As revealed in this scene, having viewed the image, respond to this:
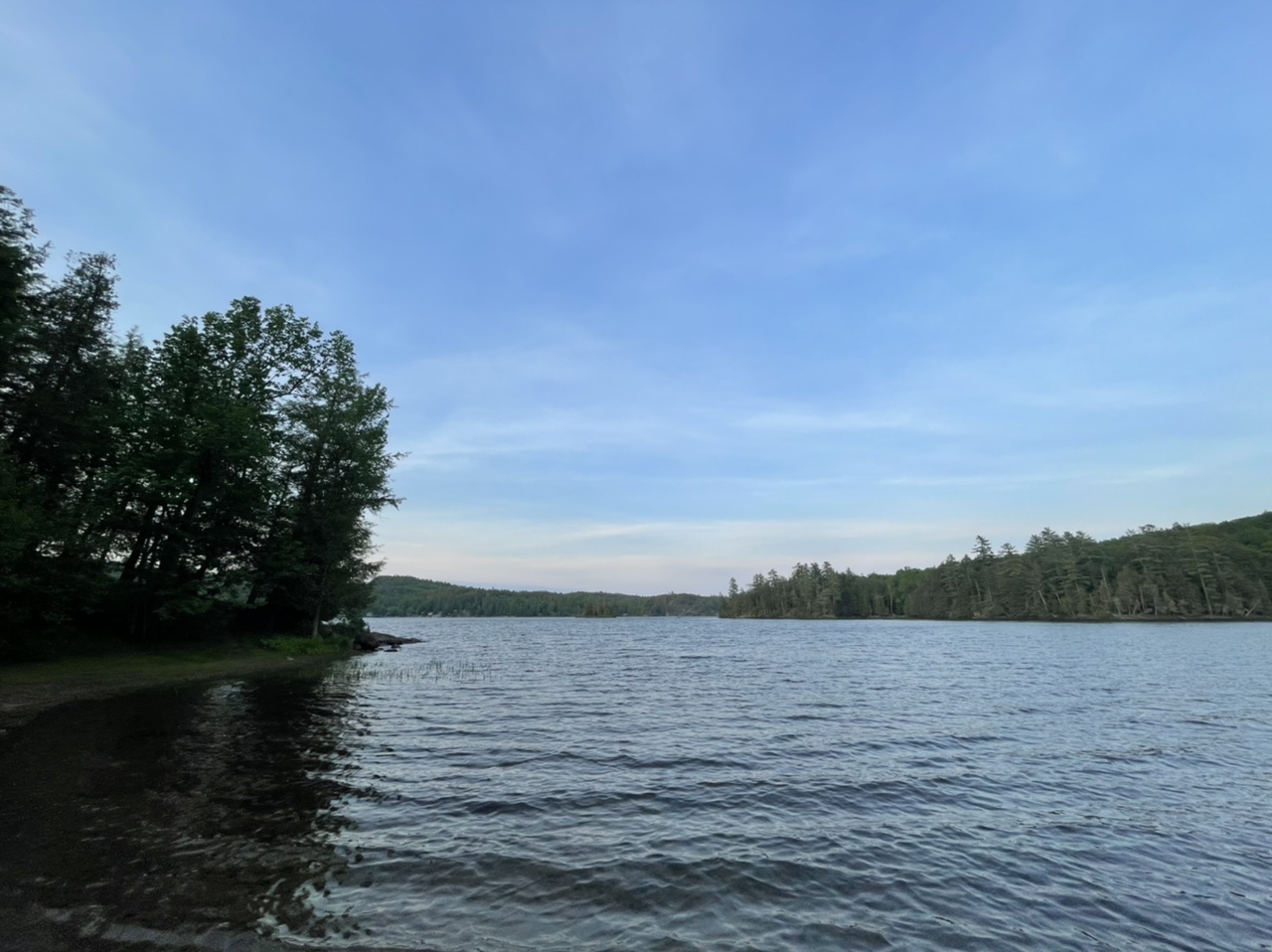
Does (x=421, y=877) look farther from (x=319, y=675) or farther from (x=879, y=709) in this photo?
(x=319, y=675)

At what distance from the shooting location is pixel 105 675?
89.9ft

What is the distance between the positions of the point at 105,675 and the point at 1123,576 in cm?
16261

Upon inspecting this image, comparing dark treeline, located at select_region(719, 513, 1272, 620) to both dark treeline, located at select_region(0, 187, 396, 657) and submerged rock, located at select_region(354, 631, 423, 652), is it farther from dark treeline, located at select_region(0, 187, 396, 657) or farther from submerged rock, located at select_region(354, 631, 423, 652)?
dark treeline, located at select_region(0, 187, 396, 657)

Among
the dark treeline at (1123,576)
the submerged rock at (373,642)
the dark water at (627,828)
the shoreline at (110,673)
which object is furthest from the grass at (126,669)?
the dark treeline at (1123,576)

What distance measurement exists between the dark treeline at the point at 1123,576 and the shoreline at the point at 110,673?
154353mm

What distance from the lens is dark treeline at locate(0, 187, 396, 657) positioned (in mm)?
28891

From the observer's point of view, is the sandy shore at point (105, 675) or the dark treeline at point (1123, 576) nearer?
the sandy shore at point (105, 675)

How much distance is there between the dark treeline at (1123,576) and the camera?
4808 inches

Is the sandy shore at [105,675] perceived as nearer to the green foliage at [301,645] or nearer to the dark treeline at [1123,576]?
the green foliage at [301,645]

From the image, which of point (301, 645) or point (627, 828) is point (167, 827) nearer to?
point (627, 828)

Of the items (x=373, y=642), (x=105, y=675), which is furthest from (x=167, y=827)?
(x=373, y=642)

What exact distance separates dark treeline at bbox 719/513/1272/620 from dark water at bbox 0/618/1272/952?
13290 centimetres

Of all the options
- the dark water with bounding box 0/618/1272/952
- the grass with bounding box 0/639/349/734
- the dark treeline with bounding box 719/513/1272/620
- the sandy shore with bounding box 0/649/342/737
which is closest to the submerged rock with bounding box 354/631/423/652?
the grass with bounding box 0/639/349/734

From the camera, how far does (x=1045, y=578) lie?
5699 inches
